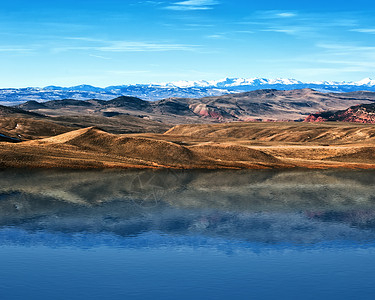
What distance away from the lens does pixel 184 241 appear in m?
47.6

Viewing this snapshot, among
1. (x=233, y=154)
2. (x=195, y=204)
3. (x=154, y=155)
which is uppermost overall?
(x=233, y=154)

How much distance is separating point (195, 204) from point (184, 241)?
70.2 feet

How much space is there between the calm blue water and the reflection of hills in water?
18cm

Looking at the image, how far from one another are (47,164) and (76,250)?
223 feet

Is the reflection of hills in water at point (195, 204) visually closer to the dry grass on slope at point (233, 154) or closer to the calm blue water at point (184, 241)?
the calm blue water at point (184, 241)

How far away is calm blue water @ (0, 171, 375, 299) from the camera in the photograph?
35.2 meters

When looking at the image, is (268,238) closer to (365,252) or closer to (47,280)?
(365,252)

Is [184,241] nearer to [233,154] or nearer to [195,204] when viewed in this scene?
[195,204]

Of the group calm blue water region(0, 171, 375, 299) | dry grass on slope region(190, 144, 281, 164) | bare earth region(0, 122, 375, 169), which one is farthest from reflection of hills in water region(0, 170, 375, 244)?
dry grass on slope region(190, 144, 281, 164)

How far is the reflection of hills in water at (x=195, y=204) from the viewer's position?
52594 millimetres

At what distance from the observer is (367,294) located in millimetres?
34000

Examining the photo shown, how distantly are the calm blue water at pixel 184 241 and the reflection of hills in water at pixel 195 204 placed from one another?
0.59 ft

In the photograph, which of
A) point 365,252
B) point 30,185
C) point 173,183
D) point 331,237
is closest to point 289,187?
point 173,183

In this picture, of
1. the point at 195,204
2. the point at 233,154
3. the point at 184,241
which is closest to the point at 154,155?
the point at 233,154
